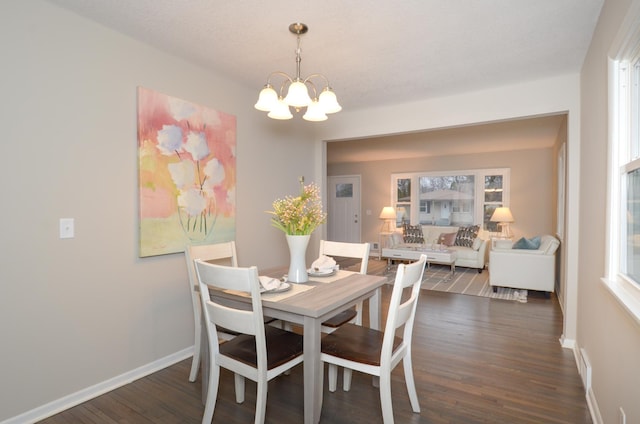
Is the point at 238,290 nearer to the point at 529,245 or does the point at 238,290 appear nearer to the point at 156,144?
the point at 156,144

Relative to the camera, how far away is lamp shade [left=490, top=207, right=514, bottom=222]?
21.6 ft

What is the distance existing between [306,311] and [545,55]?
104 inches

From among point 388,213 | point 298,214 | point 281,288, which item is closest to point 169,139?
point 298,214

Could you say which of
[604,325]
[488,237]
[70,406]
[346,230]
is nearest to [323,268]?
[604,325]

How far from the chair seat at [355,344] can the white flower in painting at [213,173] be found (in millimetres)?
1620

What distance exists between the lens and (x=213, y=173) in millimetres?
2963

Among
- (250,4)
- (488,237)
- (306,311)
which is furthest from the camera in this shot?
(488,237)

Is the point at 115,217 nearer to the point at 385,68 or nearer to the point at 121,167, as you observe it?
the point at 121,167

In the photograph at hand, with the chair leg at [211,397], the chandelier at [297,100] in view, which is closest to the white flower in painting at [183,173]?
the chandelier at [297,100]

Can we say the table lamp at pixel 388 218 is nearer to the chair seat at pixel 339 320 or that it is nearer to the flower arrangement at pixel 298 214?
the chair seat at pixel 339 320

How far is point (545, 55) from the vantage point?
263cm

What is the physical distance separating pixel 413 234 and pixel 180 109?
5.55 metres

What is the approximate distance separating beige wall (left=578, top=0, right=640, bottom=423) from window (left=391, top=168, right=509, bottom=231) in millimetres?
4572

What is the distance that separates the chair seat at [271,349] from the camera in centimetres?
178
